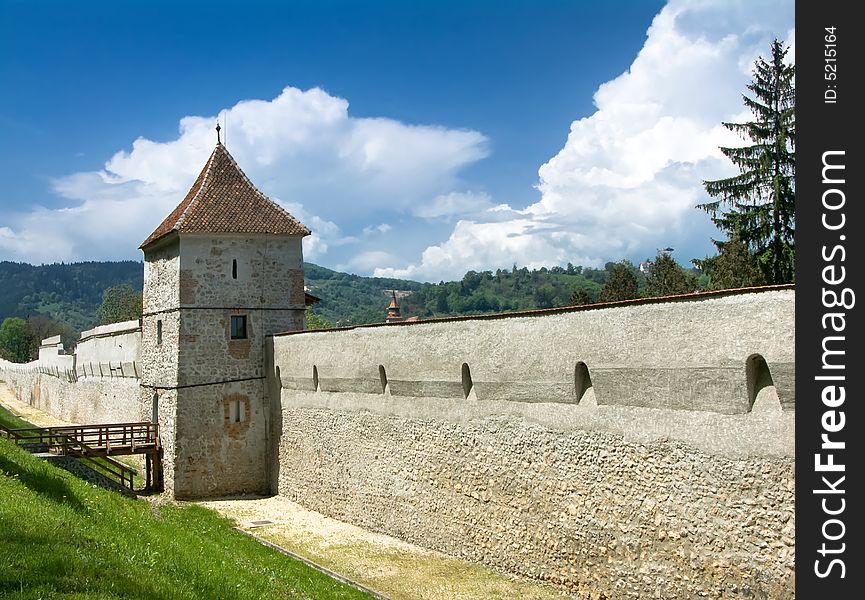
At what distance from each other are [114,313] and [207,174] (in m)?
75.6

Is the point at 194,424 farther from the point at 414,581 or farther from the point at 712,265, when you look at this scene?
the point at 712,265

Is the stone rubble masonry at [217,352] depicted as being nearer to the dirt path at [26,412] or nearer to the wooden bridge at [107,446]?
the wooden bridge at [107,446]

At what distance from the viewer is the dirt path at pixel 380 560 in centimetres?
1427

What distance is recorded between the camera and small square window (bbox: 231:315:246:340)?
2430cm

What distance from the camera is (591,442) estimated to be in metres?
13.2

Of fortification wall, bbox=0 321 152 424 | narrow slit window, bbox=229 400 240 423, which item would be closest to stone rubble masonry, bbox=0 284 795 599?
narrow slit window, bbox=229 400 240 423

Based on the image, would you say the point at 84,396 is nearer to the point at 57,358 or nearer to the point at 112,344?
the point at 57,358

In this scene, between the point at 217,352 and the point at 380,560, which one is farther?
the point at 217,352

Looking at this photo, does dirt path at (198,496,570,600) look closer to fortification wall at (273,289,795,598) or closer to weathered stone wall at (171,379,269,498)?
fortification wall at (273,289,795,598)

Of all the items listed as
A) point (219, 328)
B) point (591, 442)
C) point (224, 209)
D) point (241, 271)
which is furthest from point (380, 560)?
point (224, 209)

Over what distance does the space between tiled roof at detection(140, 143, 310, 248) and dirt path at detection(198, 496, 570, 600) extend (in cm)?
760

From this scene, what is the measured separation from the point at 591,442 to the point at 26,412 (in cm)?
4776

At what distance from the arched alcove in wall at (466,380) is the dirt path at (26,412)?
33.5m
